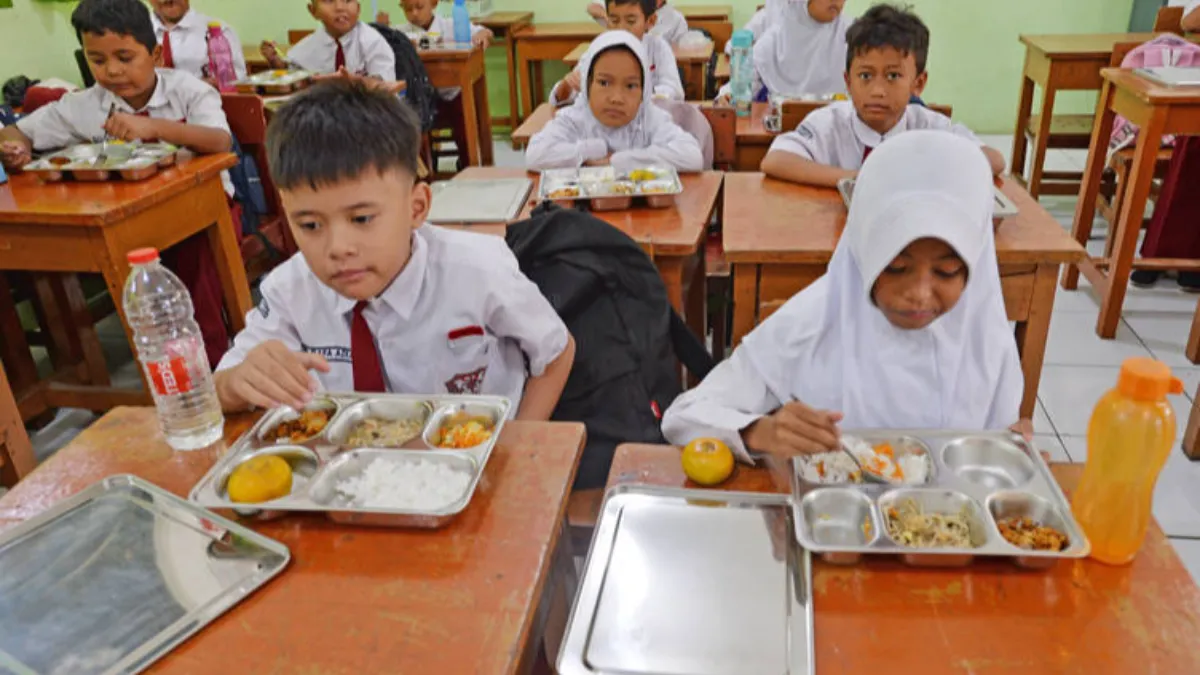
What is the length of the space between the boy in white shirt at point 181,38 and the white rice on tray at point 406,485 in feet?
14.2

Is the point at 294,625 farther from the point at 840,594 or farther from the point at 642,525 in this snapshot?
the point at 840,594

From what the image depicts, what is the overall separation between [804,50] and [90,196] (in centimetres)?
368

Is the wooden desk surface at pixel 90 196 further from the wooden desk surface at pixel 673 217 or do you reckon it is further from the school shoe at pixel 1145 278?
the school shoe at pixel 1145 278

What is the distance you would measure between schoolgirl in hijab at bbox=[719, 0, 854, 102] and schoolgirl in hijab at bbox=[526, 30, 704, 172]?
1781 mm

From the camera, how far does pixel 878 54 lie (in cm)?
239

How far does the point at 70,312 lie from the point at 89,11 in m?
1.03

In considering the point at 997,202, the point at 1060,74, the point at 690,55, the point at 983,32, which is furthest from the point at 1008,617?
the point at 983,32

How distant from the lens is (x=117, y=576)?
88 centimetres

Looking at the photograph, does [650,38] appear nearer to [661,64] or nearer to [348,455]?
[661,64]

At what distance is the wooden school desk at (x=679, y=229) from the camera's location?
6.55 ft

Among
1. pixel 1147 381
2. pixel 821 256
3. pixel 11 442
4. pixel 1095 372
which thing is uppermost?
pixel 1147 381

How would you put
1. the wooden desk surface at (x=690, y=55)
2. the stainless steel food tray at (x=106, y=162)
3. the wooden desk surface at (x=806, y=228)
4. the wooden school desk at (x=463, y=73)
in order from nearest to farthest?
the wooden desk surface at (x=806, y=228)
the stainless steel food tray at (x=106, y=162)
the wooden desk surface at (x=690, y=55)
the wooden school desk at (x=463, y=73)

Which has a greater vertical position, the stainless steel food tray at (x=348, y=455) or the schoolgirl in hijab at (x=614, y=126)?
the schoolgirl in hijab at (x=614, y=126)

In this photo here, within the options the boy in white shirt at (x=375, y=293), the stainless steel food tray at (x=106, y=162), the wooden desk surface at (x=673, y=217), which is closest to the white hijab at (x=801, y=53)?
the wooden desk surface at (x=673, y=217)
